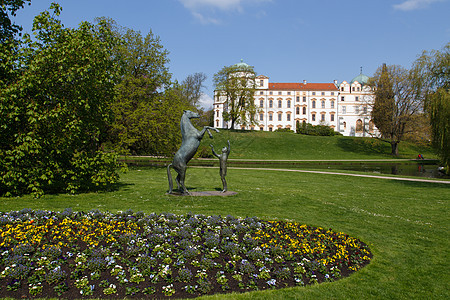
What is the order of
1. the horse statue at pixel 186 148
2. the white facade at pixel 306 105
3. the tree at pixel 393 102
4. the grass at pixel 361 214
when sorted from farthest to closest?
the white facade at pixel 306 105 < the tree at pixel 393 102 < the horse statue at pixel 186 148 < the grass at pixel 361 214

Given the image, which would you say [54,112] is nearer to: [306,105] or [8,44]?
[8,44]

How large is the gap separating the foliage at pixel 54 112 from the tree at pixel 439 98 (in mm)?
21015

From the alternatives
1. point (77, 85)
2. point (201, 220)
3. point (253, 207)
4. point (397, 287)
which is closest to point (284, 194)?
point (253, 207)

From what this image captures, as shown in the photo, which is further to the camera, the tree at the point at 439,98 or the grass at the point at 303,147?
the grass at the point at 303,147

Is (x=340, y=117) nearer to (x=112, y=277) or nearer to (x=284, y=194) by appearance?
(x=284, y=194)

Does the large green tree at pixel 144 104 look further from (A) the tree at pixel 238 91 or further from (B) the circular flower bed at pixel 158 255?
(A) the tree at pixel 238 91

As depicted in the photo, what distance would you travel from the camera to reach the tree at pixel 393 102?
48688 millimetres

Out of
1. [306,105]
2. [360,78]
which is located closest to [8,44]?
[306,105]

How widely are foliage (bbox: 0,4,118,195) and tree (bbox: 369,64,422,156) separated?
47016mm

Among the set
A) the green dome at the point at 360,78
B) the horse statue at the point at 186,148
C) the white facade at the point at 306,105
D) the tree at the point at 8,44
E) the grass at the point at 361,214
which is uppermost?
the green dome at the point at 360,78

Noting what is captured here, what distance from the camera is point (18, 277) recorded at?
5.07 meters

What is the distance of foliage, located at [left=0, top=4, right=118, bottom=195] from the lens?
10.8 metres

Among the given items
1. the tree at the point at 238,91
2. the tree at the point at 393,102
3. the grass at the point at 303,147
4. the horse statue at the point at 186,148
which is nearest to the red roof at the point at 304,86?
the tree at the point at 238,91

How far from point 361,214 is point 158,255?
712cm
